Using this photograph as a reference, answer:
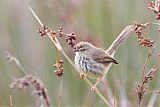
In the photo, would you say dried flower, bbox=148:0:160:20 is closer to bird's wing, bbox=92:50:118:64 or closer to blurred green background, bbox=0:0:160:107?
bird's wing, bbox=92:50:118:64

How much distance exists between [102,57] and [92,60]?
0.21 ft

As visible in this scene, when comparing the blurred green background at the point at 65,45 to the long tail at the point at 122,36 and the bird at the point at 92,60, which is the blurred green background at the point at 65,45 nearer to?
the bird at the point at 92,60

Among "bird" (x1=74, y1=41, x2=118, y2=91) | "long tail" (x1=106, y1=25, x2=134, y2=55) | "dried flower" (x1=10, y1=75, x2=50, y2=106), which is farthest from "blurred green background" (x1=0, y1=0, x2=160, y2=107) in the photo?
"dried flower" (x1=10, y1=75, x2=50, y2=106)

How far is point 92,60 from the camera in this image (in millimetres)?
2379

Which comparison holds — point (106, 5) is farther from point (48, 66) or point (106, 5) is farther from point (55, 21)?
point (48, 66)

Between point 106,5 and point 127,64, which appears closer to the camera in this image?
point 127,64

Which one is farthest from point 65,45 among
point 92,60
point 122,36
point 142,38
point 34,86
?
point 142,38

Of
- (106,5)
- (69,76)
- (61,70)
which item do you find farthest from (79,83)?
(61,70)

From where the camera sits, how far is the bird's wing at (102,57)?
2322 millimetres

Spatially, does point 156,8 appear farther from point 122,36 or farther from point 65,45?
point 65,45

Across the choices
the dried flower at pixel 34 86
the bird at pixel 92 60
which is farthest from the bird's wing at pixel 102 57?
the dried flower at pixel 34 86

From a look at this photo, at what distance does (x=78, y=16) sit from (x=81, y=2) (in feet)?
0.51

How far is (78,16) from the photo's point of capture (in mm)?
3744

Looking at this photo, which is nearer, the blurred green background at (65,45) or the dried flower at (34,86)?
the dried flower at (34,86)
